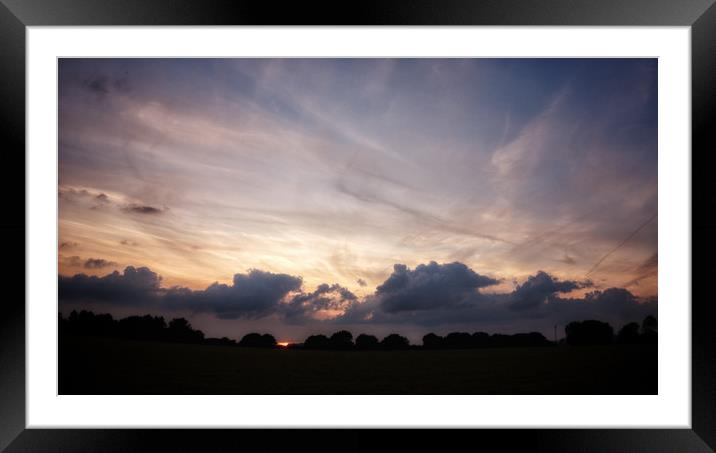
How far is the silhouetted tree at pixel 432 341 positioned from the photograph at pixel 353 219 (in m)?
0.15

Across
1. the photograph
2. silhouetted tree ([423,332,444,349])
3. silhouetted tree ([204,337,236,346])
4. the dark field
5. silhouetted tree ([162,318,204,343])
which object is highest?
the photograph

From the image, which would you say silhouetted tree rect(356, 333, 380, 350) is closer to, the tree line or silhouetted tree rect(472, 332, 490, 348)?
the tree line

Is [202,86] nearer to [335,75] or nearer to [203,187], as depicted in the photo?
[203,187]

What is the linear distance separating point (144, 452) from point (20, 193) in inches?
52.9

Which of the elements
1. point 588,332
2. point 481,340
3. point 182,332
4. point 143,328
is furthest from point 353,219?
point 588,332

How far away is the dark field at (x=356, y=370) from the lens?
14.8ft

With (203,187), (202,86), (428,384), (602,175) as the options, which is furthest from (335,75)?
(428,384)

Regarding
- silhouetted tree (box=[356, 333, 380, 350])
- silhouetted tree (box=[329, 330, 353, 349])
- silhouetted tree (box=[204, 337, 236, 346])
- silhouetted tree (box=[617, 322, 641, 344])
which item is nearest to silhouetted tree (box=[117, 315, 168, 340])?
silhouetted tree (box=[204, 337, 236, 346])

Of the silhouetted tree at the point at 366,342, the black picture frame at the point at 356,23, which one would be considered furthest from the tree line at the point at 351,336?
the black picture frame at the point at 356,23

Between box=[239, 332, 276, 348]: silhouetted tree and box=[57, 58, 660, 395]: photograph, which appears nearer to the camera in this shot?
box=[57, 58, 660, 395]: photograph

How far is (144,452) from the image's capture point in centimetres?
226

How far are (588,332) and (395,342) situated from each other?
5.92 feet

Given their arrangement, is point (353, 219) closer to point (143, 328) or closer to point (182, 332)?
point (182, 332)

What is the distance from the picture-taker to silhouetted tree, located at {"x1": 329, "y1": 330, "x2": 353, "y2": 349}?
15.5ft
